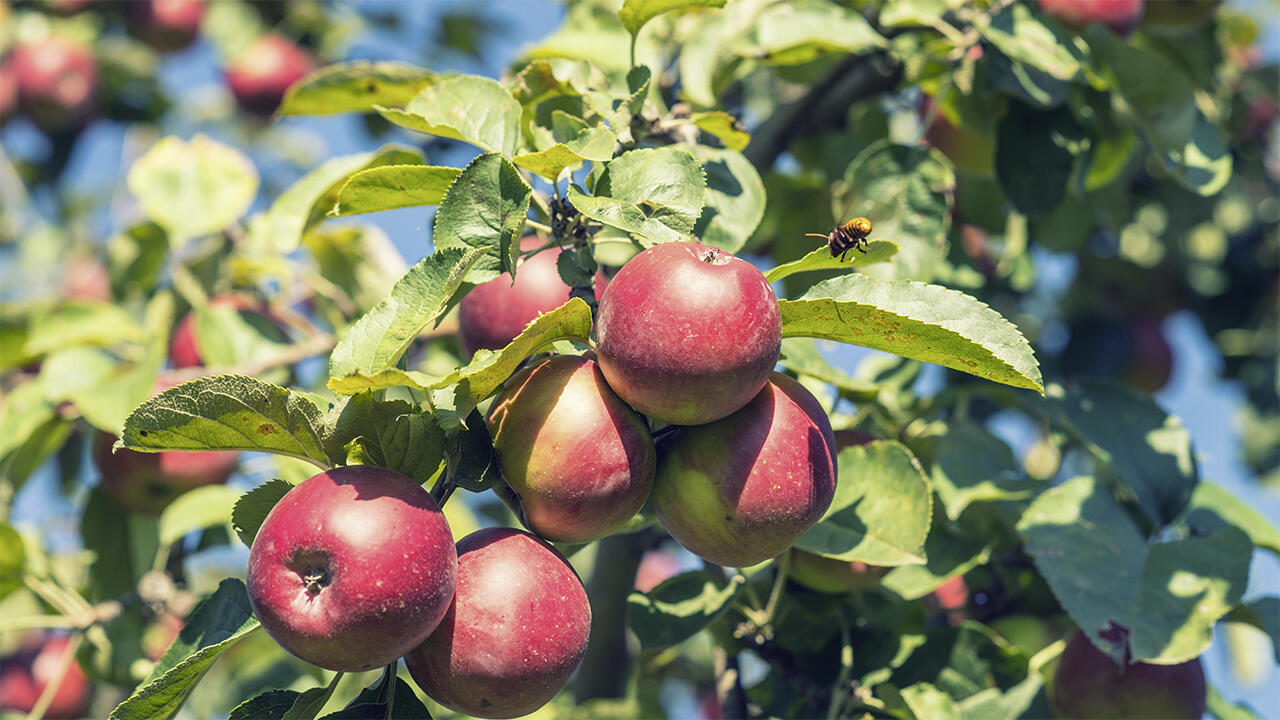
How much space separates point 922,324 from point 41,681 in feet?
8.90

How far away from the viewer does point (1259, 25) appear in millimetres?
3375

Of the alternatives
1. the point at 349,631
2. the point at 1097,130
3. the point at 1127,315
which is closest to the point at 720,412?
the point at 349,631

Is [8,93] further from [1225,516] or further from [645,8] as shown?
[1225,516]

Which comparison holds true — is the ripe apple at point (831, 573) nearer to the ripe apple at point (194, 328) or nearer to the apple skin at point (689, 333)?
the apple skin at point (689, 333)

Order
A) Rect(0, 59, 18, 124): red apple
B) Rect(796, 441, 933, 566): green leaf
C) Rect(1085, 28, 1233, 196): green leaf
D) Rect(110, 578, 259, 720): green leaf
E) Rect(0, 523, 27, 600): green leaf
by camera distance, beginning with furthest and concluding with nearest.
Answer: Rect(0, 59, 18, 124): red apple < Rect(0, 523, 27, 600): green leaf < Rect(1085, 28, 1233, 196): green leaf < Rect(796, 441, 933, 566): green leaf < Rect(110, 578, 259, 720): green leaf

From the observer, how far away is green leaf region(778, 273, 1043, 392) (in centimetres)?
104

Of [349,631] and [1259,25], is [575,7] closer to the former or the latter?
[349,631]

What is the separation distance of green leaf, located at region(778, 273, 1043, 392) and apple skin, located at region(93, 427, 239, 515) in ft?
4.47

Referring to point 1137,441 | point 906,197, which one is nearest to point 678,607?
point 906,197

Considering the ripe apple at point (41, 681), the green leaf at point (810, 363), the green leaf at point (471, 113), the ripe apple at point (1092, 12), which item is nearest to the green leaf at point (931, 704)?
the green leaf at point (810, 363)

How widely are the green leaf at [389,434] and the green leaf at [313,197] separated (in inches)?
22.7

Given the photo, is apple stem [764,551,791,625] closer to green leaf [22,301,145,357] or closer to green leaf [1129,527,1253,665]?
green leaf [1129,527,1253,665]

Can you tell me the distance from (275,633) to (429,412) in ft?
0.78

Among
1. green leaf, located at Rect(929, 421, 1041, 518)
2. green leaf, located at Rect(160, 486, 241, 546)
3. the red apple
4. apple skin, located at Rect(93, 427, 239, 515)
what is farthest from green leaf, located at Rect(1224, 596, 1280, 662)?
the red apple
